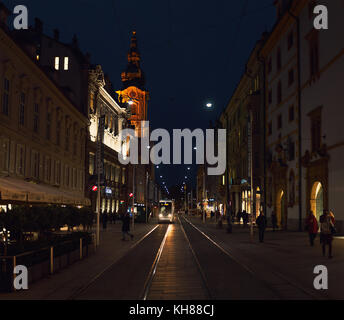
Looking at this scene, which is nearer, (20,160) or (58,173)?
(20,160)

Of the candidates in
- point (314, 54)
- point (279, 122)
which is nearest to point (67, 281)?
point (314, 54)

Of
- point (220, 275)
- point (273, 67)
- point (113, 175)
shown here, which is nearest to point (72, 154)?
point (273, 67)

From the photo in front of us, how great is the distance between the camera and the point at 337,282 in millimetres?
13227

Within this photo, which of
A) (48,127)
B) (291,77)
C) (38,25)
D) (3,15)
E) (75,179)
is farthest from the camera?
(38,25)

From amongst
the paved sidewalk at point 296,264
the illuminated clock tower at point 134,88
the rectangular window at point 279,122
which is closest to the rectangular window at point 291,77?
the rectangular window at point 279,122

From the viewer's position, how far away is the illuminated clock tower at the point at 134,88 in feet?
395

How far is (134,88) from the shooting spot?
122688mm

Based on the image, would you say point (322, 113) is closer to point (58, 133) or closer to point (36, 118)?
point (36, 118)

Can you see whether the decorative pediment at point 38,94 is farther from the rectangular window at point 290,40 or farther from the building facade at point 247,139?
Result: the rectangular window at point 290,40

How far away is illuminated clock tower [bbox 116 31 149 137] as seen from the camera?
120m

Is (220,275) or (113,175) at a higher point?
(113,175)

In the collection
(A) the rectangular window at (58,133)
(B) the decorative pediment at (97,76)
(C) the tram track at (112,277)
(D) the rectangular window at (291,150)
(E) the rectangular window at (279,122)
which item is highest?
(B) the decorative pediment at (97,76)
